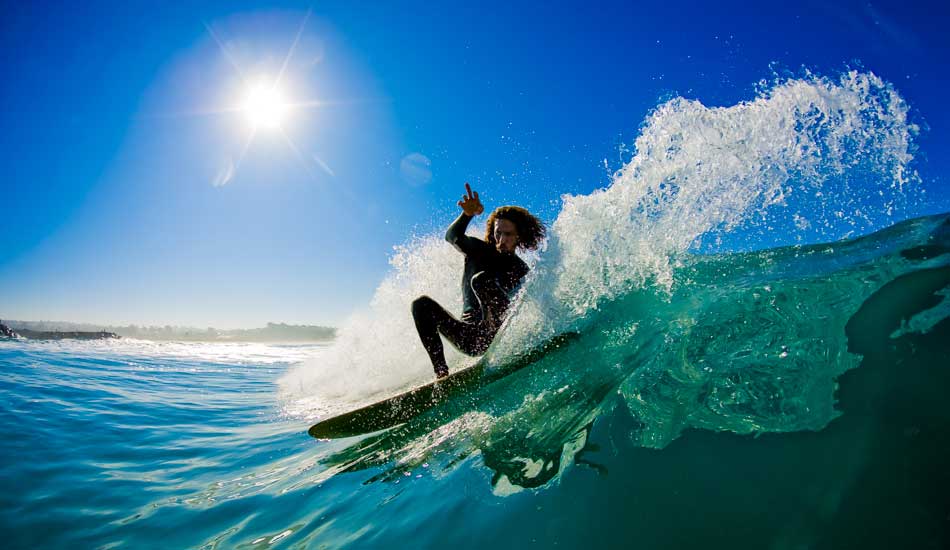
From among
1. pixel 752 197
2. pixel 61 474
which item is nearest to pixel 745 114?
pixel 752 197

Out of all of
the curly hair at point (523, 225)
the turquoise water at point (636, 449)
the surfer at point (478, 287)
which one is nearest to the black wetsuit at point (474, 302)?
the surfer at point (478, 287)

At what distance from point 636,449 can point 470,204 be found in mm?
3061

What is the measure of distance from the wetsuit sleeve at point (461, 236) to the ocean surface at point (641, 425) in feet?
2.88

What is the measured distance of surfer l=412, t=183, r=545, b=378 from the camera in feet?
14.6

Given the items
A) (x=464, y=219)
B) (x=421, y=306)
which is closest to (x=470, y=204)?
(x=464, y=219)

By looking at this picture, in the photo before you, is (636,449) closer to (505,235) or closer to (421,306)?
(421,306)

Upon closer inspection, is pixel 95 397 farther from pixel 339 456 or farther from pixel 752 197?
pixel 752 197

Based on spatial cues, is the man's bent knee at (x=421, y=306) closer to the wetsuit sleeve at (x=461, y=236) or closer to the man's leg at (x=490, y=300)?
the man's leg at (x=490, y=300)

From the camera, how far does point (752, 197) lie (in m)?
4.94

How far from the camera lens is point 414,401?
161 inches

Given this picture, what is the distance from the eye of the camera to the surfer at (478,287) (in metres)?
4.46

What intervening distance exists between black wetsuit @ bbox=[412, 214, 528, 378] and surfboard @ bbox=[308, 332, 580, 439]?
1.31 feet

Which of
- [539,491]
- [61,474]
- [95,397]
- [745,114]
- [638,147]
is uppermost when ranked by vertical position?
[95,397]

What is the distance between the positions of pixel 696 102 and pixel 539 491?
4774 mm
